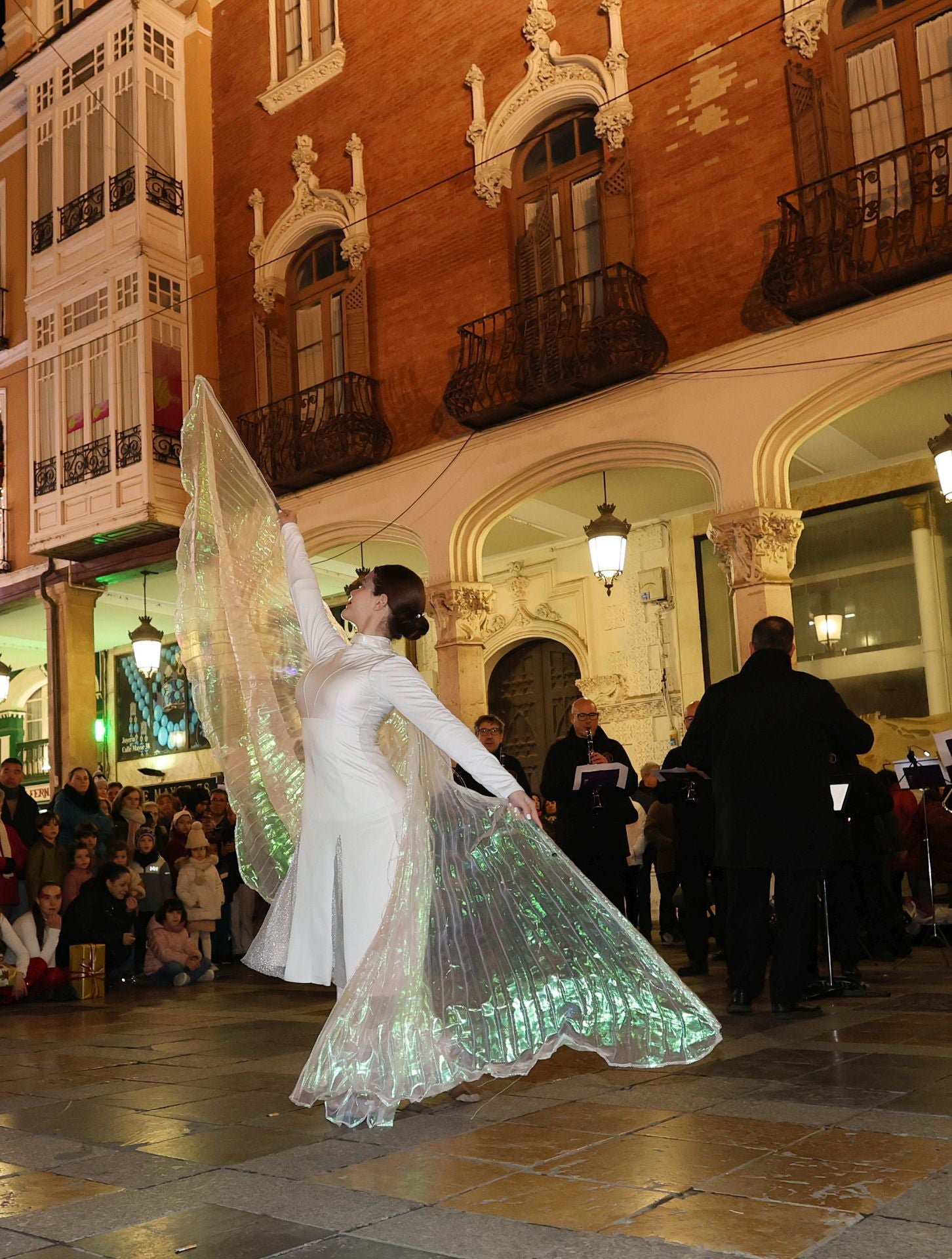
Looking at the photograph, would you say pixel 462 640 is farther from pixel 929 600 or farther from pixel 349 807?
pixel 349 807

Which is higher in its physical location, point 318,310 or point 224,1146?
point 318,310

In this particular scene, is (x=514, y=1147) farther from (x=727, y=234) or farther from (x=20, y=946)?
(x=727, y=234)

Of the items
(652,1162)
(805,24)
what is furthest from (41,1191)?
(805,24)

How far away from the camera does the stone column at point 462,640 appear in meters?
14.4

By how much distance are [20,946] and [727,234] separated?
909 cm

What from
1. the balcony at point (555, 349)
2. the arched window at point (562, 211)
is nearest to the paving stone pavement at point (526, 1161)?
the balcony at point (555, 349)

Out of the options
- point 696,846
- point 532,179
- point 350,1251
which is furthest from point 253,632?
point 532,179

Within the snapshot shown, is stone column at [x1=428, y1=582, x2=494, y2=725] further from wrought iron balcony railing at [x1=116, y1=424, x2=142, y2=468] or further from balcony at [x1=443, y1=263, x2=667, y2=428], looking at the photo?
wrought iron balcony railing at [x1=116, y1=424, x2=142, y2=468]

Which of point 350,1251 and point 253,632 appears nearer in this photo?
point 350,1251

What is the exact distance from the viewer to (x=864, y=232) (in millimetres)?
11250

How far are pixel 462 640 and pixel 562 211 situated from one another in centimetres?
489

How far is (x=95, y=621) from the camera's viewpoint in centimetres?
2145

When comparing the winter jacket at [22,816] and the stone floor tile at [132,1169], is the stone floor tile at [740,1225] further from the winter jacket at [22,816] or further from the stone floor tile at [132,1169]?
the winter jacket at [22,816]

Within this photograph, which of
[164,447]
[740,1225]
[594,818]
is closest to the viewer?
[740,1225]
